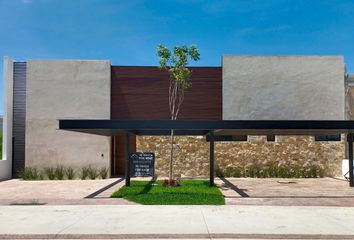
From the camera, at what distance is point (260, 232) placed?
9344 mm

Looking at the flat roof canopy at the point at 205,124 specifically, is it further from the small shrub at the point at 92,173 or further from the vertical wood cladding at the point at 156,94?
the vertical wood cladding at the point at 156,94

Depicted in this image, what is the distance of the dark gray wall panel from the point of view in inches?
1022

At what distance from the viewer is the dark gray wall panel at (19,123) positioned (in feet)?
85.2

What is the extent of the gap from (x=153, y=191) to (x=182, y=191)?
4.18ft

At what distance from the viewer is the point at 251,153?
26.1 meters

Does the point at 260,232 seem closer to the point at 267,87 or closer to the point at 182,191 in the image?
the point at 182,191

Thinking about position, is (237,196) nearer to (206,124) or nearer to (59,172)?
(206,124)

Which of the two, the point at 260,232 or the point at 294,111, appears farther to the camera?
the point at 294,111

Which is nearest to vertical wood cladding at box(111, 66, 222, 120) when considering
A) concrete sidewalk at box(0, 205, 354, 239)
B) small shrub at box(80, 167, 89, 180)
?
small shrub at box(80, 167, 89, 180)

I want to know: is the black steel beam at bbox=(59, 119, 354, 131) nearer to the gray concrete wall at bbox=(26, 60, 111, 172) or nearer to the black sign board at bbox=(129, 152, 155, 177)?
the black sign board at bbox=(129, 152, 155, 177)

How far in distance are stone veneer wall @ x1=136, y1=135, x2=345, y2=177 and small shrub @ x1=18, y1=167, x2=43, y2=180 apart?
263 inches

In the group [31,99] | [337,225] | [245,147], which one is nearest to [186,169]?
[245,147]

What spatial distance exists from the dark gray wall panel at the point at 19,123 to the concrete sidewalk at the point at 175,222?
13674mm

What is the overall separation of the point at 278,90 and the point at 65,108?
14334mm
